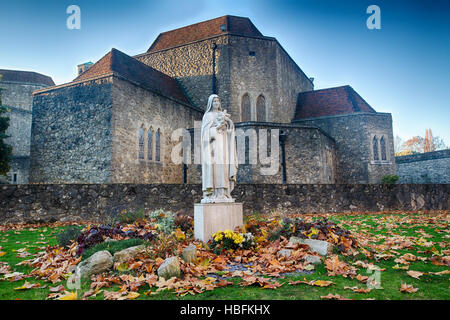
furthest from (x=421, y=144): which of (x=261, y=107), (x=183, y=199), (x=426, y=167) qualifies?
(x=183, y=199)

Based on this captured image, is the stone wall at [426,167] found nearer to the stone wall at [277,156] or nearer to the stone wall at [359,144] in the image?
the stone wall at [359,144]

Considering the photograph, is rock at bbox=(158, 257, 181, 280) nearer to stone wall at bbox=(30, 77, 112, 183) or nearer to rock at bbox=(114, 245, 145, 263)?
rock at bbox=(114, 245, 145, 263)

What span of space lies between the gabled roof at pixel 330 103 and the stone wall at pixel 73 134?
62.4 ft

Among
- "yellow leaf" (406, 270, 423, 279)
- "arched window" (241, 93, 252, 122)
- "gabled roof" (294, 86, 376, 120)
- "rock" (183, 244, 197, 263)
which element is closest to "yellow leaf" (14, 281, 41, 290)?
"rock" (183, 244, 197, 263)

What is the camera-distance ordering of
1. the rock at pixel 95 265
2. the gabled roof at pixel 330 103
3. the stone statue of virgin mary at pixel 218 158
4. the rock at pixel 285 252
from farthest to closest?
the gabled roof at pixel 330 103
the stone statue of virgin mary at pixel 218 158
the rock at pixel 285 252
the rock at pixel 95 265

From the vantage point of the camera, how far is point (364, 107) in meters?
29.0

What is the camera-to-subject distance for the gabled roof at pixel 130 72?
1984 cm

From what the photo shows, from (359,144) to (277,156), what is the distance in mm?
10767

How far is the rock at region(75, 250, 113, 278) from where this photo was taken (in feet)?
14.7

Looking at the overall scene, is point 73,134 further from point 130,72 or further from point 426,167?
point 426,167

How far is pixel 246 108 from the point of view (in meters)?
26.7

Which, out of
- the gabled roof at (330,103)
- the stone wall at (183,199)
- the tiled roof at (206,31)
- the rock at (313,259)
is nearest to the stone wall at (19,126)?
the tiled roof at (206,31)

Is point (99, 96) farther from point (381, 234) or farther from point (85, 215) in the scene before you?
point (381, 234)

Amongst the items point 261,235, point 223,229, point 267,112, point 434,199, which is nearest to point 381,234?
point 261,235
